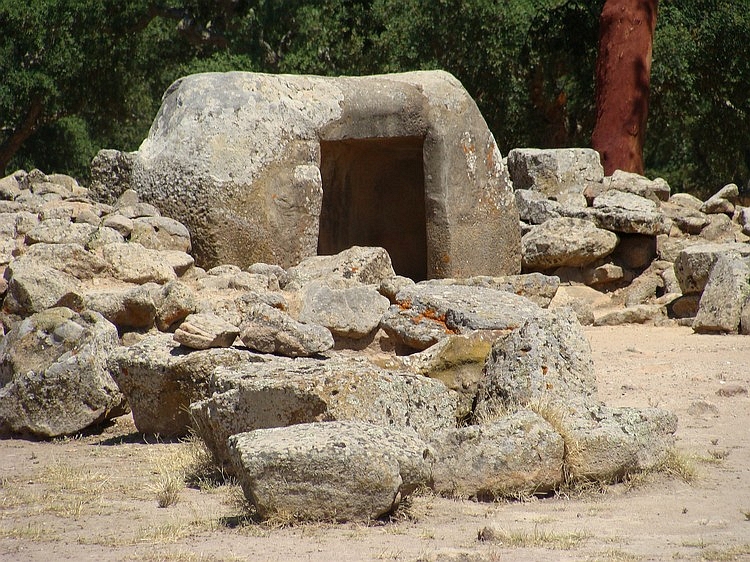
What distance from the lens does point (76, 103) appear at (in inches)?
A: 819

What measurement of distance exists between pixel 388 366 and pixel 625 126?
384 inches

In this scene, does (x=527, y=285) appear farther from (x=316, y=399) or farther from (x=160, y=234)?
(x=316, y=399)

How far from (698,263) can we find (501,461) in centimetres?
606

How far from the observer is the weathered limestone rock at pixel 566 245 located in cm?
1145

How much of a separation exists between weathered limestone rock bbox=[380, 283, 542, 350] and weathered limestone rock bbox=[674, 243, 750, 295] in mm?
3630

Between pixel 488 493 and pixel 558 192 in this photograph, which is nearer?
pixel 488 493

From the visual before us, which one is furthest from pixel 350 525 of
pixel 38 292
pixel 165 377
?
pixel 38 292

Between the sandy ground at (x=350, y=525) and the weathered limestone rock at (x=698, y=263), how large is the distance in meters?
4.12

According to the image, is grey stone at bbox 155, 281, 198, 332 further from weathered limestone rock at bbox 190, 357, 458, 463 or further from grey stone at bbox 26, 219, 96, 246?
weathered limestone rock at bbox 190, 357, 458, 463

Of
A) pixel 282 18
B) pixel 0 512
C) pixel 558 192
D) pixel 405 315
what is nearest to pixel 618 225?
pixel 558 192

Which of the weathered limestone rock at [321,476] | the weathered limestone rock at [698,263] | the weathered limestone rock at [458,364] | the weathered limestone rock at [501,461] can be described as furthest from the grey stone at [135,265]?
the weathered limestone rock at [698,263]

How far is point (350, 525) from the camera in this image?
4.23 meters

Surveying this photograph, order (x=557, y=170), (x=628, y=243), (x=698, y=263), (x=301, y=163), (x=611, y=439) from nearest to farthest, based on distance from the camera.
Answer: (x=611, y=439) → (x=301, y=163) → (x=698, y=263) → (x=628, y=243) → (x=557, y=170)

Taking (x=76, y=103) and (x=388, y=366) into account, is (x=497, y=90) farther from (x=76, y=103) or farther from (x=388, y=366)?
(x=388, y=366)
